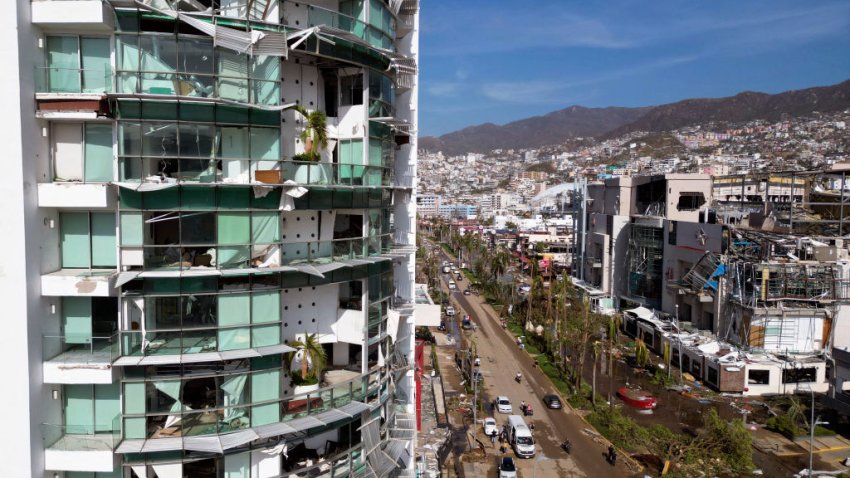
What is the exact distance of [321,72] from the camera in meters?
11.0

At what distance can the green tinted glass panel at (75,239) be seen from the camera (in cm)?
890

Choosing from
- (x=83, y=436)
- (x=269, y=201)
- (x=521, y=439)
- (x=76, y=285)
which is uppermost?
(x=269, y=201)

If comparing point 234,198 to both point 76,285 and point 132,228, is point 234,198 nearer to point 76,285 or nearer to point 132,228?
point 132,228

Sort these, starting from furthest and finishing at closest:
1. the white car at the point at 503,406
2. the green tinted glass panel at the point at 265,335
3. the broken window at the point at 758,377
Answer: the broken window at the point at 758,377 < the white car at the point at 503,406 < the green tinted glass panel at the point at 265,335

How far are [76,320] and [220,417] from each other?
2591mm

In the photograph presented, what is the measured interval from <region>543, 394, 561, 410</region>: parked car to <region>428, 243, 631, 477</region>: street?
341 mm

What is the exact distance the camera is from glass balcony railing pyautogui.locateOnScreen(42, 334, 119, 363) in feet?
28.6

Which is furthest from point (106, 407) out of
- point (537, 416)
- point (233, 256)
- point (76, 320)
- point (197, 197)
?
point (537, 416)

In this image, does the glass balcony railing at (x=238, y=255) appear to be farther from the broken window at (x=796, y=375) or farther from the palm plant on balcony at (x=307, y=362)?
the broken window at (x=796, y=375)

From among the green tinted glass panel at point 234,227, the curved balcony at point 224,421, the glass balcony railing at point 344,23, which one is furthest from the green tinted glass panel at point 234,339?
the glass balcony railing at point 344,23

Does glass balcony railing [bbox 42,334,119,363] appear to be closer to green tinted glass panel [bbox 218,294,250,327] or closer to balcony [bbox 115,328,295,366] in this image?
balcony [bbox 115,328,295,366]

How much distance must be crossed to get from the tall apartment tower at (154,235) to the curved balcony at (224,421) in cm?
3

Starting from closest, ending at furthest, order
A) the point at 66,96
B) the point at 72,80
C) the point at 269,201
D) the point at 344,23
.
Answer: the point at 66,96 → the point at 72,80 → the point at 269,201 → the point at 344,23

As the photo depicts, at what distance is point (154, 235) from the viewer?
907cm
